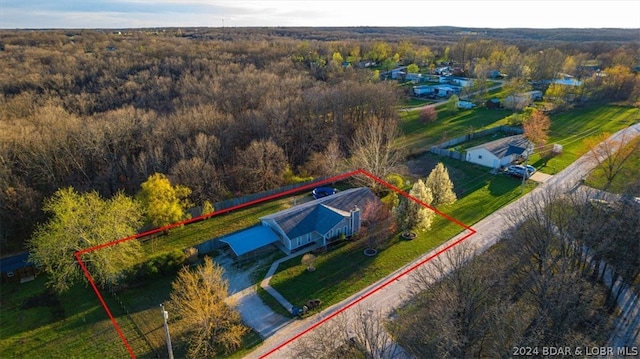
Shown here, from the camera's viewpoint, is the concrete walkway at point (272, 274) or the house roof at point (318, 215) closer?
the concrete walkway at point (272, 274)

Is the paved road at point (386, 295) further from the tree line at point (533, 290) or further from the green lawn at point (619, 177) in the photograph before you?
the green lawn at point (619, 177)

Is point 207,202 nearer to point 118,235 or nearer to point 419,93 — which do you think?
point 118,235

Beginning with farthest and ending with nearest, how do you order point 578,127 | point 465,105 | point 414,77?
point 414,77 < point 465,105 < point 578,127

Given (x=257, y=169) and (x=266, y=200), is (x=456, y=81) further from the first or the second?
(x=266, y=200)

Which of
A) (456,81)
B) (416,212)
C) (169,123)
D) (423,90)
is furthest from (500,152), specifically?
(456,81)

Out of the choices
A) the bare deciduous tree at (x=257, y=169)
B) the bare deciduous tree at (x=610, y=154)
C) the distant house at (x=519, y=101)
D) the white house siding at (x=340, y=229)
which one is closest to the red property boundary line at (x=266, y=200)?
the bare deciduous tree at (x=257, y=169)

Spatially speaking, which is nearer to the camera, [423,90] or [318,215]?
[318,215]

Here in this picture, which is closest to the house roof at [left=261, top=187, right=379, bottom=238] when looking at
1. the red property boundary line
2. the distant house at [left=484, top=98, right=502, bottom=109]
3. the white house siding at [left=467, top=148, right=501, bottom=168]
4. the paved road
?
the red property boundary line
